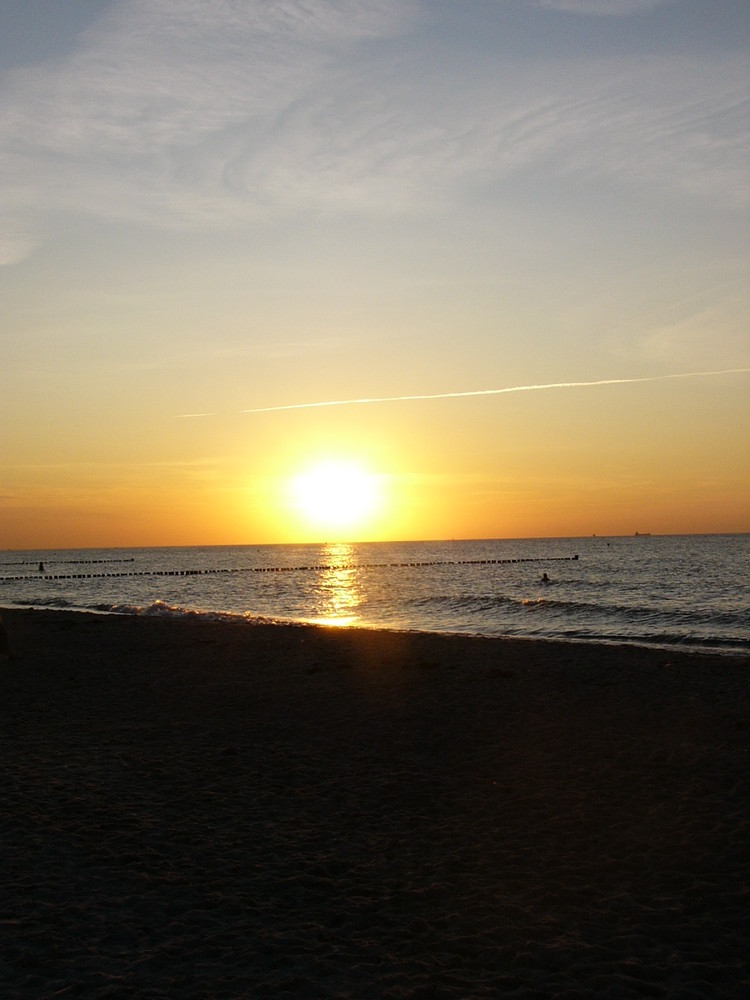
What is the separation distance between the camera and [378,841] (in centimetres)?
918

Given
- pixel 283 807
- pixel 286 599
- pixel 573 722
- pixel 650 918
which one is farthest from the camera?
pixel 286 599

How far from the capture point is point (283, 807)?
33.9 ft

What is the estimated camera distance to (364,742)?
13.8 m

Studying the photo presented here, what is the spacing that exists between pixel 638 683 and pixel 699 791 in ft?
27.1

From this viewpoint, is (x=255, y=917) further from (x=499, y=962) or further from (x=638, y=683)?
(x=638, y=683)

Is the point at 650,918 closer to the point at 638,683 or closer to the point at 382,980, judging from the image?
the point at 382,980

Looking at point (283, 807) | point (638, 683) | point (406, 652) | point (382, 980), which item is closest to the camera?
point (382, 980)

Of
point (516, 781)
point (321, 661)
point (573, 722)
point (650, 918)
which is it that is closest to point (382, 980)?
point (650, 918)

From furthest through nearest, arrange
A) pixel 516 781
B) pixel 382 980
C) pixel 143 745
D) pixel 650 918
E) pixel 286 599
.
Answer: pixel 286 599 < pixel 143 745 < pixel 516 781 < pixel 650 918 < pixel 382 980

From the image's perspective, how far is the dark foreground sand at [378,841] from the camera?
6.40 m

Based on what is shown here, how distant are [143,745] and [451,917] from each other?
7.76 meters

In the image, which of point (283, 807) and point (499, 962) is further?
point (283, 807)

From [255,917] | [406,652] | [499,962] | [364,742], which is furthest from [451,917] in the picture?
[406,652]

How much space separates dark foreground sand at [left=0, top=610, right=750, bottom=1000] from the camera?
6.40 metres
